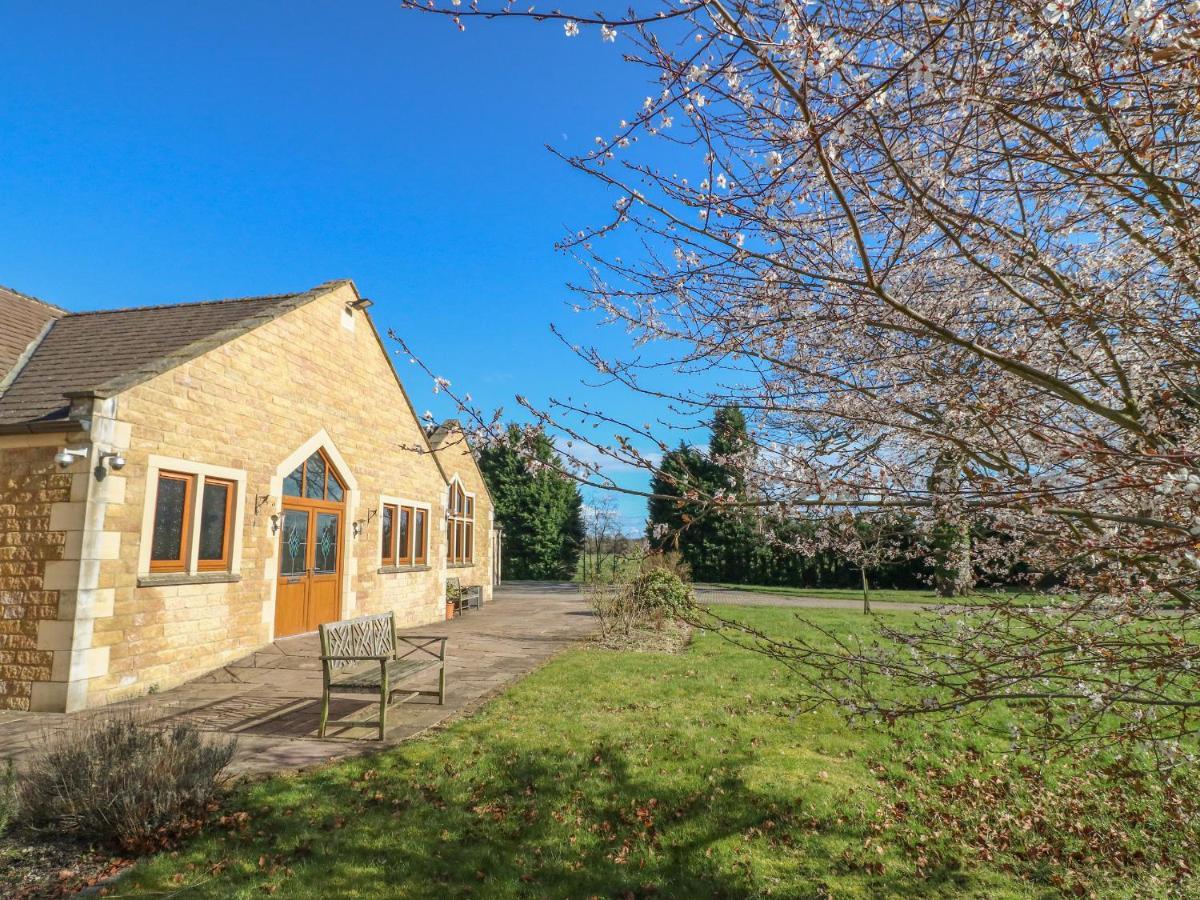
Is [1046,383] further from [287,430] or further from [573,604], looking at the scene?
[573,604]

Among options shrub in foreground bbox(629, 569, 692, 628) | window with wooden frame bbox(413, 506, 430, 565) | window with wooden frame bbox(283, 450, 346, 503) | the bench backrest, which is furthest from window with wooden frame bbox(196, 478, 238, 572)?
shrub in foreground bbox(629, 569, 692, 628)

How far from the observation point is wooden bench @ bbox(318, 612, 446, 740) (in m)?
6.24

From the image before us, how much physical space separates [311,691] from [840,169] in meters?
8.13

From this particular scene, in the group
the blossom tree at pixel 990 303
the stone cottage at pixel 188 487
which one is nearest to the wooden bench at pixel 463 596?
the stone cottage at pixel 188 487

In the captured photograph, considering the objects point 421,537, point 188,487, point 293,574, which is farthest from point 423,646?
point 421,537

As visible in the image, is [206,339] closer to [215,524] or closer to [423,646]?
[215,524]

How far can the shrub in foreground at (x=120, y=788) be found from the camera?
409 centimetres

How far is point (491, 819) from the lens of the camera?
4.59 meters

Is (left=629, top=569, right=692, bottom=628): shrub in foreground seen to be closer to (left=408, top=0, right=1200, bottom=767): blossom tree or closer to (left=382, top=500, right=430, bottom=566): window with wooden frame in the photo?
(left=382, top=500, right=430, bottom=566): window with wooden frame

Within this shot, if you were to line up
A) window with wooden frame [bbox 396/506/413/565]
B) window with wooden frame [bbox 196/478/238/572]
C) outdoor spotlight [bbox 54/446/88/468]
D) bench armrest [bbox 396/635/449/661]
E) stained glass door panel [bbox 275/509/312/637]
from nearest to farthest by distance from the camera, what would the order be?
outdoor spotlight [bbox 54/446/88/468] → bench armrest [bbox 396/635/449/661] → window with wooden frame [bbox 196/478/238/572] → stained glass door panel [bbox 275/509/312/637] → window with wooden frame [bbox 396/506/413/565]

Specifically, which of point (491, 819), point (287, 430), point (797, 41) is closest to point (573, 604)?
point (287, 430)

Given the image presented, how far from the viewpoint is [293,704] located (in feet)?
24.3

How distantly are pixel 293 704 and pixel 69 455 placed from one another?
3.72 metres

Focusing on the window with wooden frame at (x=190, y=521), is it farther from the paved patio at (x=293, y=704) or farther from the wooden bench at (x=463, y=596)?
the wooden bench at (x=463, y=596)
